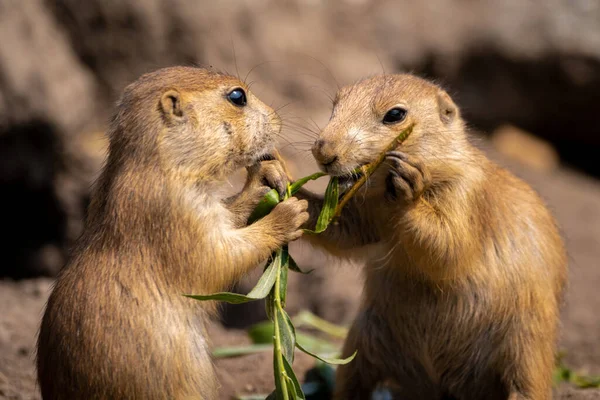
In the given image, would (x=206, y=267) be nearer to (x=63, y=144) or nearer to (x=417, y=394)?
(x=417, y=394)

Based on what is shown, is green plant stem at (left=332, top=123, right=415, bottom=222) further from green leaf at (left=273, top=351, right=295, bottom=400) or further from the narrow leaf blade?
green leaf at (left=273, top=351, right=295, bottom=400)

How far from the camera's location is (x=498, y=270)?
5320 millimetres

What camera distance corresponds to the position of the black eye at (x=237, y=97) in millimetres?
4691

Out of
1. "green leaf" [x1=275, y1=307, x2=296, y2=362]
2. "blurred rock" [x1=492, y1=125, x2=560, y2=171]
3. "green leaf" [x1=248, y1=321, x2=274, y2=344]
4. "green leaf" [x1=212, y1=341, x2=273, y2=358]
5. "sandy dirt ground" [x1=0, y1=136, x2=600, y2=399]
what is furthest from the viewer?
"blurred rock" [x1=492, y1=125, x2=560, y2=171]

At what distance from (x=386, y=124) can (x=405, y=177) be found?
43cm

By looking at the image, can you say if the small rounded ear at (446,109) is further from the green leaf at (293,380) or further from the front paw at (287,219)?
the green leaf at (293,380)

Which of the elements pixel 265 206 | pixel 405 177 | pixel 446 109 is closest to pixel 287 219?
pixel 265 206

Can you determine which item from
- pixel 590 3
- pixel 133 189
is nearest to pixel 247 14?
pixel 590 3

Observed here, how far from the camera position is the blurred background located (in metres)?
8.81

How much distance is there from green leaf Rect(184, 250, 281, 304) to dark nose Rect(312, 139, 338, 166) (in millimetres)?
557

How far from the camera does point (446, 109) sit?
5.21m

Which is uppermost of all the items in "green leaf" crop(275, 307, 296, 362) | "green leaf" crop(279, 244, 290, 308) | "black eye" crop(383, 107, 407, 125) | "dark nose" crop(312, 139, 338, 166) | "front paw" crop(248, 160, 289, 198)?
"black eye" crop(383, 107, 407, 125)

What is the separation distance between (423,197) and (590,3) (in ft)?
27.2

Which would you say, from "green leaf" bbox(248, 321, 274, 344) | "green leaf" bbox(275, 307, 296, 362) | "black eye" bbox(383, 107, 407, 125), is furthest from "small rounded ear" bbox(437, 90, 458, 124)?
"green leaf" bbox(248, 321, 274, 344)
